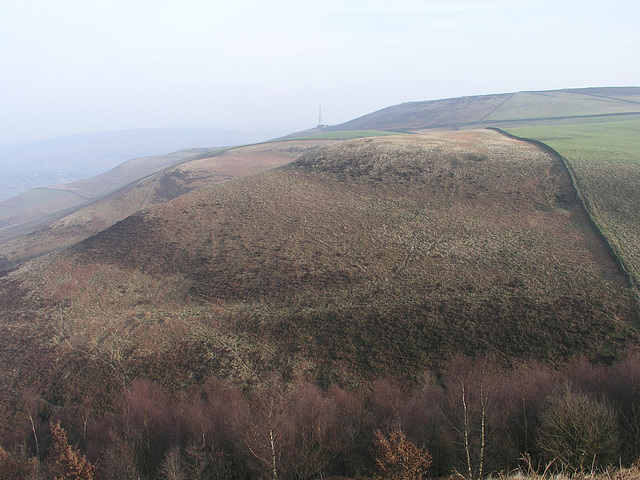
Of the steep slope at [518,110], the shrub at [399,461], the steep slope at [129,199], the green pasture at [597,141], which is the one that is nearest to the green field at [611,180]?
the green pasture at [597,141]

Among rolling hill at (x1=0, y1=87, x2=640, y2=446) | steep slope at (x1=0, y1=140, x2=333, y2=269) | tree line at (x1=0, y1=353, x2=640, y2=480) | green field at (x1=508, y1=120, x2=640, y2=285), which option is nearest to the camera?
tree line at (x1=0, y1=353, x2=640, y2=480)

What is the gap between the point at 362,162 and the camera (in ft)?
157

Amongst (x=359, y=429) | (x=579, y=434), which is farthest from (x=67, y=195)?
(x=579, y=434)

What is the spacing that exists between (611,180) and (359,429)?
35867 mm

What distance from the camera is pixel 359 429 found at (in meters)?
14.1

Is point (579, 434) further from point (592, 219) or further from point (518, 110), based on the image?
point (518, 110)

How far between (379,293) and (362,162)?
27.2m

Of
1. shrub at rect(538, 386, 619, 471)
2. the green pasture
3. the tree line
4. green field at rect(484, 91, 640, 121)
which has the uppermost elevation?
green field at rect(484, 91, 640, 121)

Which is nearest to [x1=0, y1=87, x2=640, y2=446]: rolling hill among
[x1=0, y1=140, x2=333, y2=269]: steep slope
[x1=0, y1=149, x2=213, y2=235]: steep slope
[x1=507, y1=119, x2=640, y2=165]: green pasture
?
[x1=507, y1=119, x2=640, y2=165]: green pasture

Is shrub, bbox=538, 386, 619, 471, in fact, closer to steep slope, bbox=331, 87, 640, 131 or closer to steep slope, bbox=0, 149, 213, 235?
steep slope, bbox=331, 87, 640, 131

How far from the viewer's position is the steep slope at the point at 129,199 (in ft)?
163

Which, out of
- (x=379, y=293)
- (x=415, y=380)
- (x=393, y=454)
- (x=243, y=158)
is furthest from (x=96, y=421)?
(x=243, y=158)

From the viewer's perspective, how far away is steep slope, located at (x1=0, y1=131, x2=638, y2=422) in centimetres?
1970

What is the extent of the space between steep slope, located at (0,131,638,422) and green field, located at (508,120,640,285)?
4.42 feet
